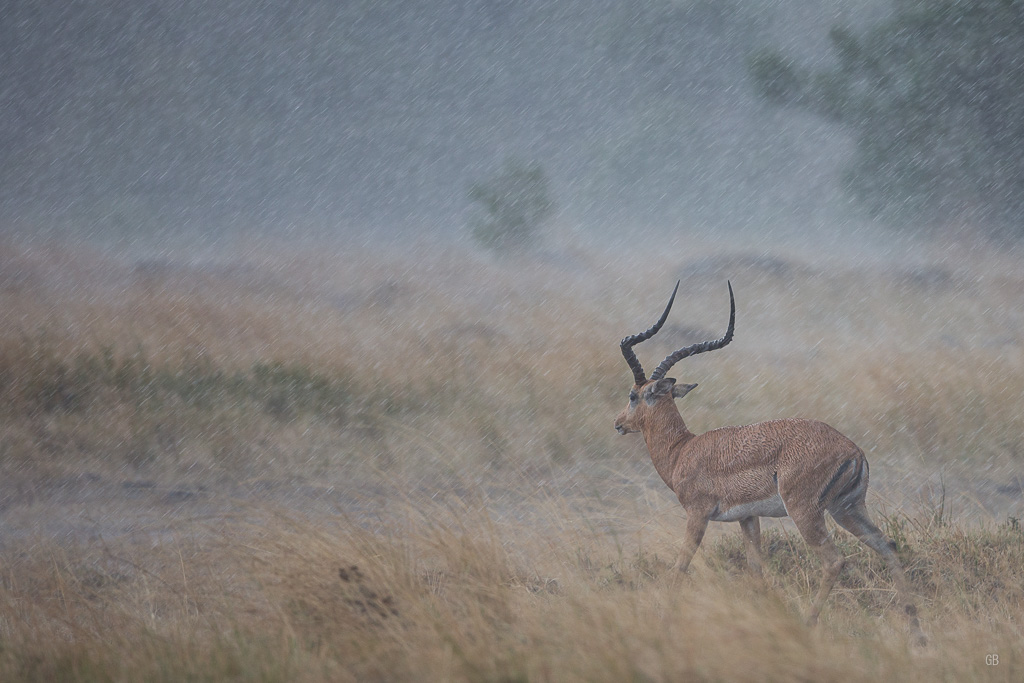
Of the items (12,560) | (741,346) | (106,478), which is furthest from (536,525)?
(741,346)

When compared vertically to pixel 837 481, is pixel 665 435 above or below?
above

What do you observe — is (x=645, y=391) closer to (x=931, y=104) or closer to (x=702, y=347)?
(x=702, y=347)

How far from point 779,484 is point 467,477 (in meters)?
2.18

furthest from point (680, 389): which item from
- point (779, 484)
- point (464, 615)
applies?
point (464, 615)

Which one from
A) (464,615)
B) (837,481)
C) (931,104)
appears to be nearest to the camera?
(464,615)

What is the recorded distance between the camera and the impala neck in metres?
7.29

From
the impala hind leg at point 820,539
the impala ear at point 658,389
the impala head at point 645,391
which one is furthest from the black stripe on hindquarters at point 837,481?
the impala ear at point 658,389

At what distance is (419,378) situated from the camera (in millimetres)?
15625

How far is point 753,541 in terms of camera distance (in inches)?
279

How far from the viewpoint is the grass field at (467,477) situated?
5238 millimetres

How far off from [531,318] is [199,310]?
19.3ft

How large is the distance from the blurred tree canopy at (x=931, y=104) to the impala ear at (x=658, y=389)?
16.3 meters

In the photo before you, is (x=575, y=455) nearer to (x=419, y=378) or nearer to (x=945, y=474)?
(x=419, y=378)

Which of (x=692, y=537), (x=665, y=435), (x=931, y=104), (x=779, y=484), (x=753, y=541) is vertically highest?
(x=931, y=104)
